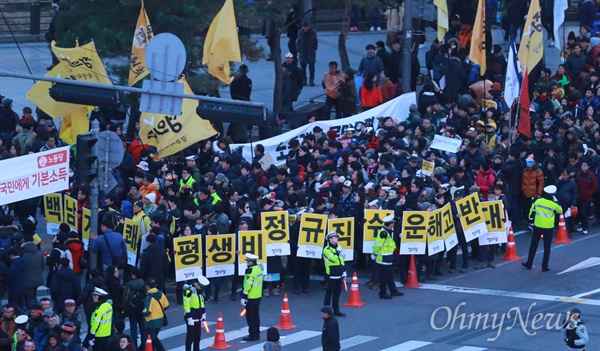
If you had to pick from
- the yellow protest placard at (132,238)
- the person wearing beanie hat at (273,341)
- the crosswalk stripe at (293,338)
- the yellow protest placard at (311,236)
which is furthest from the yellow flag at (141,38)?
the person wearing beanie hat at (273,341)

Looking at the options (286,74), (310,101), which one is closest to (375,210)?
(286,74)

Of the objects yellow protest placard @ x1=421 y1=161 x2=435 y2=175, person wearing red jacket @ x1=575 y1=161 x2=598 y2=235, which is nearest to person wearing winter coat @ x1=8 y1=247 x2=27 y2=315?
yellow protest placard @ x1=421 y1=161 x2=435 y2=175

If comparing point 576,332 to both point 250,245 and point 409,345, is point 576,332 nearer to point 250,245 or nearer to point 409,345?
point 409,345

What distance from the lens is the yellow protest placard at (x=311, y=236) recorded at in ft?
75.3

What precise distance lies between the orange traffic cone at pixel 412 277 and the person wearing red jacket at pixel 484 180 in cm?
266

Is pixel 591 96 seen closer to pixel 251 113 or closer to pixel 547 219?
pixel 547 219

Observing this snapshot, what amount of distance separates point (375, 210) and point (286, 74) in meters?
9.27

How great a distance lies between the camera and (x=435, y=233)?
23453mm

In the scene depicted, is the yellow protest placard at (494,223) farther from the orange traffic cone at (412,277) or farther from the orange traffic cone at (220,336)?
the orange traffic cone at (220,336)

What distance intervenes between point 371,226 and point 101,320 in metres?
5.64

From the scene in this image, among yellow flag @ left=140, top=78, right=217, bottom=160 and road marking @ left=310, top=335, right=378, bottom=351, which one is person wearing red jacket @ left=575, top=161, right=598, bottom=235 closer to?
road marking @ left=310, top=335, right=378, bottom=351

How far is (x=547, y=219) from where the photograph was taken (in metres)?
23.9

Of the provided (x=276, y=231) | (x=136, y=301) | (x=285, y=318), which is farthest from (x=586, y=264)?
(x=136, y=301)

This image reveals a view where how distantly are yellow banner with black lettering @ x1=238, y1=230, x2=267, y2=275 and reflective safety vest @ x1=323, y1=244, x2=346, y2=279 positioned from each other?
3.81 ft
